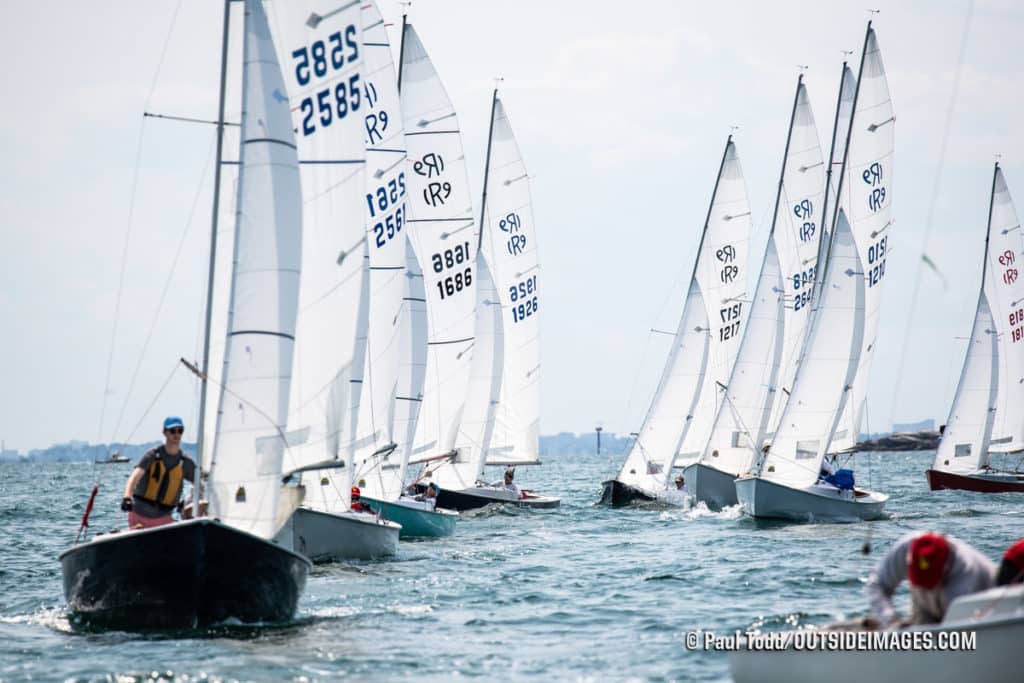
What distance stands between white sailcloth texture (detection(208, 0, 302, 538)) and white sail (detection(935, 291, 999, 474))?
28553mm

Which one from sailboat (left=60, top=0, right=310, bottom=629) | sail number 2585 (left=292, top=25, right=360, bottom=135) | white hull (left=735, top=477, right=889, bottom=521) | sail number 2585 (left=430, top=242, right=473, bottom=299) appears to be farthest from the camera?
sail number 2585 (left=430, top=242, right=473, bottom=299)

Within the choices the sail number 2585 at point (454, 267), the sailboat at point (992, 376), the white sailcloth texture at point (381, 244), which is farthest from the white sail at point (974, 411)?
the white sailcloth texture at point (381, 244)

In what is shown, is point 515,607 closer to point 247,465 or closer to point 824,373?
point 247,465

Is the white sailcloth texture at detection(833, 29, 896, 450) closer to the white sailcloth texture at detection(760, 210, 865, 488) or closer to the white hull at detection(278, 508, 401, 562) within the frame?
the white sailcloth texture at detection(760, 210, 865, 488)

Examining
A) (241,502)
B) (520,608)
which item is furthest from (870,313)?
(241,502)

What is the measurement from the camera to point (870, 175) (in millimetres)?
29047

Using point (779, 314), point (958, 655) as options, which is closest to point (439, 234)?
point (779, 314)

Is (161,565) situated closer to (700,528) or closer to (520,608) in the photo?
(520,608)

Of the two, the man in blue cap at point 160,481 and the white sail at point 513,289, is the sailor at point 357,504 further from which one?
the white sail at point 513,289

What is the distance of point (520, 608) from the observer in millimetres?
15039

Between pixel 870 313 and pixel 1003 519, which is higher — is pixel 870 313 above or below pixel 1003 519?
above

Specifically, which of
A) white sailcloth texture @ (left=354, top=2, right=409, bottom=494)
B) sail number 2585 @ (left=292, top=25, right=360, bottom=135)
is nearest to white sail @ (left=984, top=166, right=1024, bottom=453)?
white sailcloth texture @ (left=354, top=2, right=409, bottom=494)

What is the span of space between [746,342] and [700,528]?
8.59 metres

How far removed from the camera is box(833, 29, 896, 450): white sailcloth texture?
94.7 ft
